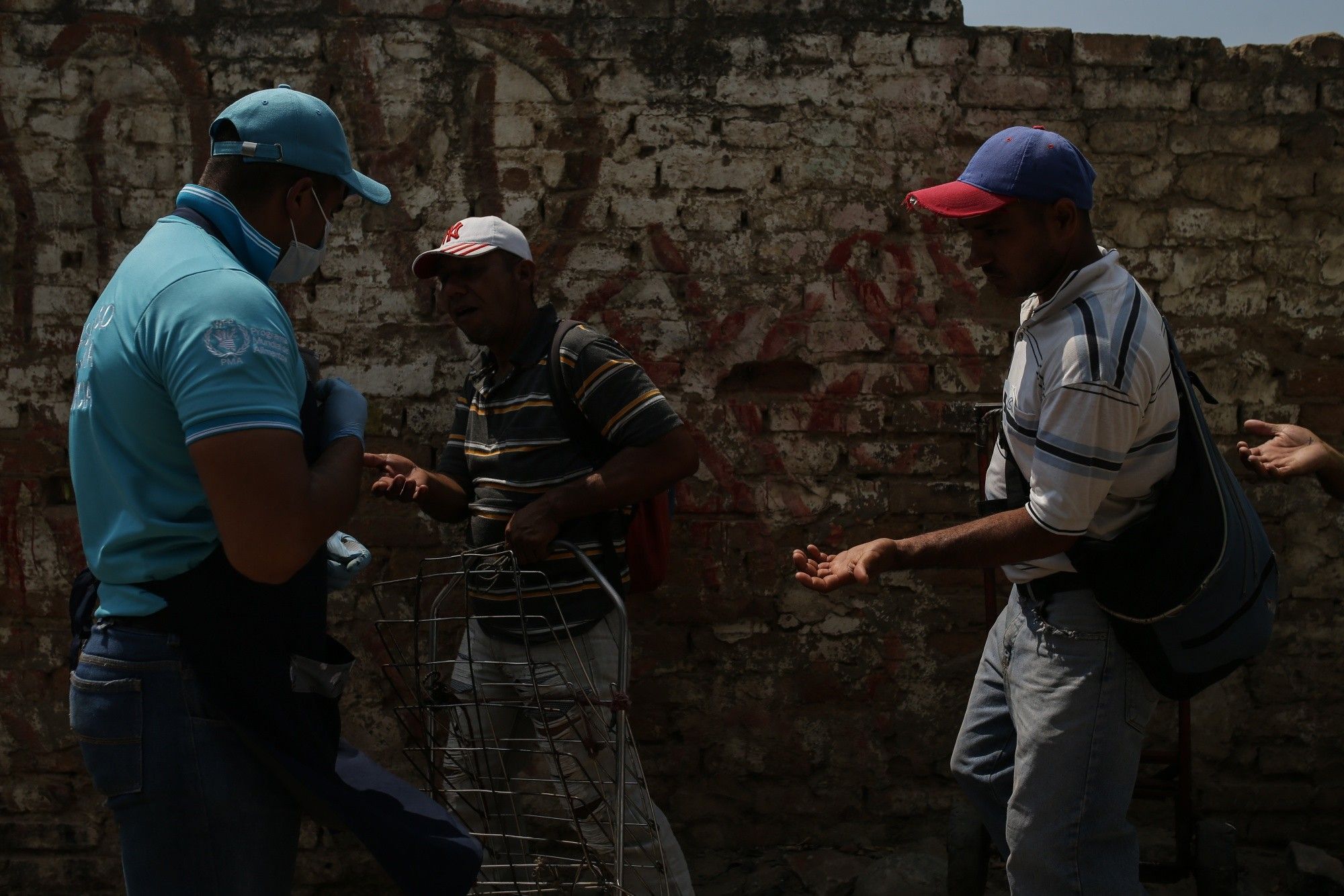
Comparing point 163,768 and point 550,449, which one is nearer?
point 163,768

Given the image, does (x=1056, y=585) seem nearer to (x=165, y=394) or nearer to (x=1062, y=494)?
(x=1062, y=494)

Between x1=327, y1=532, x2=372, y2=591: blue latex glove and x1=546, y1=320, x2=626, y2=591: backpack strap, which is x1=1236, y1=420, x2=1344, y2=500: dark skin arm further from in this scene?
x1=327, y1=532, x2=372, y2=591: blue latex glove

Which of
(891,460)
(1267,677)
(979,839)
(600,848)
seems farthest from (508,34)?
(1267,677)

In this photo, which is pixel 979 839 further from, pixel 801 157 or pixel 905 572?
pixel 801 157

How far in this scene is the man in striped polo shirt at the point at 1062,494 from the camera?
2.11 meters

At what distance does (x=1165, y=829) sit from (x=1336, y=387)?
67.7 inches

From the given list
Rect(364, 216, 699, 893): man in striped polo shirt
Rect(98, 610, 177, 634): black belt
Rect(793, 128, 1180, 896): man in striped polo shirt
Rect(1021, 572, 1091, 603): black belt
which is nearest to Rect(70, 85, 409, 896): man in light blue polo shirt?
Rect(98, 610, 177, 634): black belt

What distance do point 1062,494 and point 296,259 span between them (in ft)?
5.19

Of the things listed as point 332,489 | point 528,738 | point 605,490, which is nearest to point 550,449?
point 605,490

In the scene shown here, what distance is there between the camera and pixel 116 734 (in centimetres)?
179

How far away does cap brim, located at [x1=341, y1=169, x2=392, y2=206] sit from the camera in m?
2.13

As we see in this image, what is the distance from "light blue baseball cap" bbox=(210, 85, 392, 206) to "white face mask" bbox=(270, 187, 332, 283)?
73 mm

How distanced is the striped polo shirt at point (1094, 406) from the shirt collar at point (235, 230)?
1.53 m

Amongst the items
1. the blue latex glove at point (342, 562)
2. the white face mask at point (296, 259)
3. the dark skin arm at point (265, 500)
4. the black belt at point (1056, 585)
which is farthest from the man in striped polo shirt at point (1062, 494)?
the white face mask at point (296, 259)
